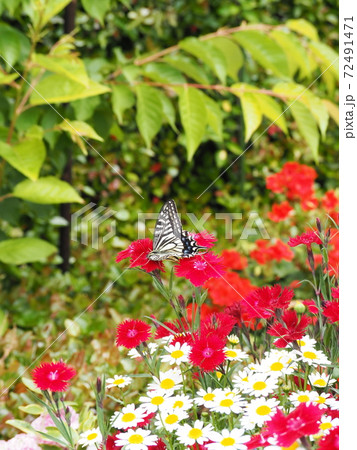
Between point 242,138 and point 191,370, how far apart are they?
9.84ft

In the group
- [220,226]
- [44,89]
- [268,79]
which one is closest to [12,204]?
[44,89]

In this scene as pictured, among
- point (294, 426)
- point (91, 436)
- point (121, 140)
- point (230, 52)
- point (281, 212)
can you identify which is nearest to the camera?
point (294, 426)

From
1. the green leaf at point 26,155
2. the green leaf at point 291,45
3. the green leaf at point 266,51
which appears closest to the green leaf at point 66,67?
the green leaf at point 26,155

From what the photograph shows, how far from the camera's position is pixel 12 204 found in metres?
2.04

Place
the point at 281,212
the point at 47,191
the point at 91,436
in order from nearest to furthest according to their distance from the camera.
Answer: the point at 91,436
the point at 47,191
the point at 281,212

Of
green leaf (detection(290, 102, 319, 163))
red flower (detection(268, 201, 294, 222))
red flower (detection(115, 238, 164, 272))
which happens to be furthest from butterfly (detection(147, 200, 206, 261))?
red flower (detection(268, 201, 294, 222))

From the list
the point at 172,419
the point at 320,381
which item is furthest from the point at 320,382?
the point at 172,419

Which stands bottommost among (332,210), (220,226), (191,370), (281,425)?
(220,226)

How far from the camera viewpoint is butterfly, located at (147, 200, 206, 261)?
2.81 feet

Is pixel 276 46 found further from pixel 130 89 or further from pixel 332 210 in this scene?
pixel 332 210

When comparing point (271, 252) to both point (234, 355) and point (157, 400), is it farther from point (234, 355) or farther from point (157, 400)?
point (157, 400)

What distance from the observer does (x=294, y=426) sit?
0.56 metres

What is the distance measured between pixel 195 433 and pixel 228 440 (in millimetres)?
47

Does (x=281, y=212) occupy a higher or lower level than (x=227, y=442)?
lower
